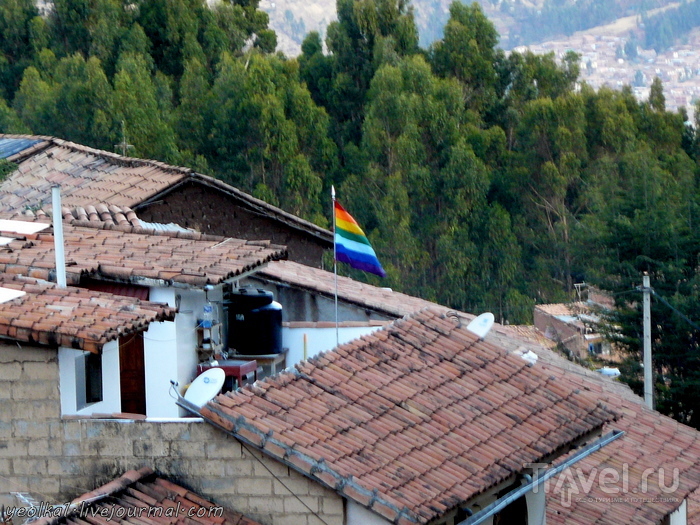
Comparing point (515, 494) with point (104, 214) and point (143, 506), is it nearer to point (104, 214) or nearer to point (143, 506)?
point (143, 506)

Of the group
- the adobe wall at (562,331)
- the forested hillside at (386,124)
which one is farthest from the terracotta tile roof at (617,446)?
the adobe wall at (562,331)

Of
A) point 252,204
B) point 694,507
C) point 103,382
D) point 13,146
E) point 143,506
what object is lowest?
point 694,507

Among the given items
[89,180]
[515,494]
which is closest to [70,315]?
[515,494]

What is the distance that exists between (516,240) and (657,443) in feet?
98.3

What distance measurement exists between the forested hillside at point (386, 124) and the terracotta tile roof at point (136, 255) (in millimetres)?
22533

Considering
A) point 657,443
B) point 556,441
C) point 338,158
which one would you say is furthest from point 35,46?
point 556,441

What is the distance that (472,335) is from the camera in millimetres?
9711

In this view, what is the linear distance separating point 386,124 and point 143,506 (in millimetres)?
34634

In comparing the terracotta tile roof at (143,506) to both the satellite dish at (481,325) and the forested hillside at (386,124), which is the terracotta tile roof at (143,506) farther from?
the forested hillside at (386,124)

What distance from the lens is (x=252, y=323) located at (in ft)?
35.7

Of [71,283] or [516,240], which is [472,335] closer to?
[71,283]

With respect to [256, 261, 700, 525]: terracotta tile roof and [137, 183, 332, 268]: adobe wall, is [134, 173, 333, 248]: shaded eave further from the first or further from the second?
[256, 261, 700, 525]: terracotta tile roof

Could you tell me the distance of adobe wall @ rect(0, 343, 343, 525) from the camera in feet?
24.1

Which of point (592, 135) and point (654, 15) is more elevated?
point (654, 15)
